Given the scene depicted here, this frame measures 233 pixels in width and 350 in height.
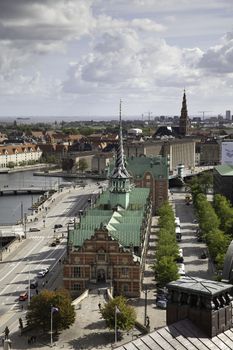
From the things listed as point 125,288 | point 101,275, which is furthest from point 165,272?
point 101,275

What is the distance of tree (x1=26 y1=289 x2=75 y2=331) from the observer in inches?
1561

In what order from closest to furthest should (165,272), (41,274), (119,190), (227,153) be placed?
(165,272) → (41,274) → (119,190) → (227,153)

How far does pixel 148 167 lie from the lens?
100125 millimetres

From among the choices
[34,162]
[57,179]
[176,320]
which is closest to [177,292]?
[176,320]

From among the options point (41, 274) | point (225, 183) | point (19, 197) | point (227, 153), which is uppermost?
point (227, 153)

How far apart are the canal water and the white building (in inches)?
304

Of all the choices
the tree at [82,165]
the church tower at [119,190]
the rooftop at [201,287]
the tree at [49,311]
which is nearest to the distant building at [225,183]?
the church tower at [119,190]

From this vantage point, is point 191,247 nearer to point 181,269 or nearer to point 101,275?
point 181,269

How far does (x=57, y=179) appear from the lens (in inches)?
6447

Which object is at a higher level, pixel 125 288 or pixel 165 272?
pixel 165 272

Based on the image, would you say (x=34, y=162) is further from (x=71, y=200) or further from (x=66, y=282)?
(x=66, y=282)

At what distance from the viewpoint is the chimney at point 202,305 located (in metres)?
13.4

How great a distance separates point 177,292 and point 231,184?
3515 inches

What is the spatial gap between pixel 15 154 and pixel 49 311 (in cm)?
15466
